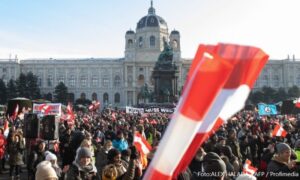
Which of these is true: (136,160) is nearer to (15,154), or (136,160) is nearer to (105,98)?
(15,154)

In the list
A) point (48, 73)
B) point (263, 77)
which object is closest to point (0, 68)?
point (48, 73)

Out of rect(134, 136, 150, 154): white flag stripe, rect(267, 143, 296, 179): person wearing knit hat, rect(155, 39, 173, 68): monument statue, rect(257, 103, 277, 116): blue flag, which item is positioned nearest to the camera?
A: rect(267, 143, 296, 179): person wearing knit hat

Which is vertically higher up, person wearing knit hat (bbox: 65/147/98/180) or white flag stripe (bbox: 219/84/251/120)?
white flag stripe (bbox: 219/84/251/120)

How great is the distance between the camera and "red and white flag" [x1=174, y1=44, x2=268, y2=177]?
195 centimetres

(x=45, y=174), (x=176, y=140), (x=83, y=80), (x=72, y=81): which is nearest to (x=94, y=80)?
(x=83, y=80)

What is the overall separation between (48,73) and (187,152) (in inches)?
4150

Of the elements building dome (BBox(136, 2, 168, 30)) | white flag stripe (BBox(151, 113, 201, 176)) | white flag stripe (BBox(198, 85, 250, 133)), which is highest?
building dome (BBox(136, 2, 168, 30))

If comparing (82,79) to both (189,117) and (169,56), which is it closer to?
(169,56)

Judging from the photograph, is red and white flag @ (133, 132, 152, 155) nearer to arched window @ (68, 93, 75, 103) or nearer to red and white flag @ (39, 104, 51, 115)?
red and white flag @ (39, 104, 51, 115)

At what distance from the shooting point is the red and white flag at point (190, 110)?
197cm

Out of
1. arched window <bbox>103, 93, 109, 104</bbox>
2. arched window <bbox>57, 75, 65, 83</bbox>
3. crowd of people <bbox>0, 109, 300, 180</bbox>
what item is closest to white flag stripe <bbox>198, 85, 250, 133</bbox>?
crowd of people <bbox>0, 109, 300, 180</bbox>

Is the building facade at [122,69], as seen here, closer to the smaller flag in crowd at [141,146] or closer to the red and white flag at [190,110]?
the smaller flag in crowd at [141,146]

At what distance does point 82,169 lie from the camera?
4.82 m

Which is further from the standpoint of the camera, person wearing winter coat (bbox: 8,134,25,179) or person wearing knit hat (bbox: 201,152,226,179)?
person wearing winter coat (bbox: 8,134,25,179)
